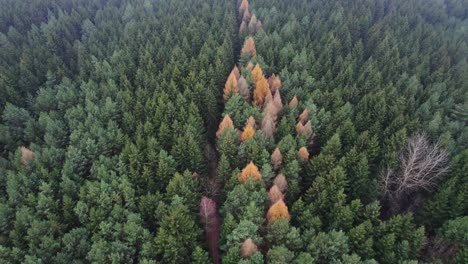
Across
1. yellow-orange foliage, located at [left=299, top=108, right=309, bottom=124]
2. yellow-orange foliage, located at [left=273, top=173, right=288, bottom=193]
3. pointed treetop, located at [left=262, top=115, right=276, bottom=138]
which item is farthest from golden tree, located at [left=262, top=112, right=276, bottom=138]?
yellow-orange foliage, located at [left=273, top=173, right=288, bottom=193]

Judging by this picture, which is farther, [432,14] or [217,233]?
[432,14]

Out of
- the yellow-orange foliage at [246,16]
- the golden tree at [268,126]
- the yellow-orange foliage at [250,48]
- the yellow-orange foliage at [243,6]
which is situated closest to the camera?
the golden tree at [268,126]

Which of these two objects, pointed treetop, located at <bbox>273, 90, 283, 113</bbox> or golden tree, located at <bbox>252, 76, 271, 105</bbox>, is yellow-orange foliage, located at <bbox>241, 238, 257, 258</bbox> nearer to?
pointed treetop, located at <bbox>273, 90, 283, 113</bbox>

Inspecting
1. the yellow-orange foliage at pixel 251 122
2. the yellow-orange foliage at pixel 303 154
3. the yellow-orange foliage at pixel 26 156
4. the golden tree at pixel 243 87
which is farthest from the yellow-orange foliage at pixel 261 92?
the yellow-orange foliage at pixel 26 156

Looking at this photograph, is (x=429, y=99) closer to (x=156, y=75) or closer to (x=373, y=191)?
(x=373, y=191)

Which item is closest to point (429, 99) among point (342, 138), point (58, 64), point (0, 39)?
point (342, 138)

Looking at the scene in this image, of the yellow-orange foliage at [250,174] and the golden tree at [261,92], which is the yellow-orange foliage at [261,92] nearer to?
the golden tree at [261,92]
